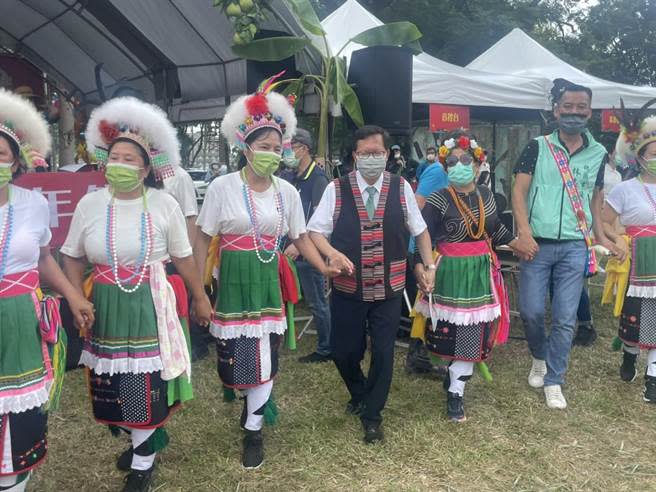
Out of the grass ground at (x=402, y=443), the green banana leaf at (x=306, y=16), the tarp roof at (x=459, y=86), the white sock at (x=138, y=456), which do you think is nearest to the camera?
the white sock at (x=138, y=456)

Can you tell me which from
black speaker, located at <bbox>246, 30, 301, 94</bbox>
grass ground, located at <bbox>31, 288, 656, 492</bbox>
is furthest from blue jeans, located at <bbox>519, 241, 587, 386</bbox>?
black speaker, located at <bbox>246, 30, 301, 94</bbox>

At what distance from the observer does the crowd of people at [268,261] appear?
8.05 feet

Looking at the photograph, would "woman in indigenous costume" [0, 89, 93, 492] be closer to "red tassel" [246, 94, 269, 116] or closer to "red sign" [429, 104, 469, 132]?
"red tassel" [246, 94, 269, 116]

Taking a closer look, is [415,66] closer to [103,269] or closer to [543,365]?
[543,365]

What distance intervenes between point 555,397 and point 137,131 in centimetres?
314

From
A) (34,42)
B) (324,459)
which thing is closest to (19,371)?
(324,459)

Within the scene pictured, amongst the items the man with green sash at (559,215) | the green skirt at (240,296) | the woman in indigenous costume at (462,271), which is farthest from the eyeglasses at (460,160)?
the green skirt at (240,296)

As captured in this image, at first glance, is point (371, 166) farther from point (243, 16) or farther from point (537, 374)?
point (243, 16)

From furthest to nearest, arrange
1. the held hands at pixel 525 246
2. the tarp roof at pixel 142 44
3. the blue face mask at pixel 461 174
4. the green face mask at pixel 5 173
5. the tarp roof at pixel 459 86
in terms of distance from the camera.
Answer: the tarp roof at pixel 142 44 → the tarp roof at pixel 459 86 → the held hands at pixel 525 246 → the blue face mask at pixel 461 174 → the green face mask at pixel 5 173

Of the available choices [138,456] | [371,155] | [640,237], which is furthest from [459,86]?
[138,456]

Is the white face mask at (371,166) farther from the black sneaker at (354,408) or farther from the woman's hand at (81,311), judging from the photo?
the woman's hand at (81,311)

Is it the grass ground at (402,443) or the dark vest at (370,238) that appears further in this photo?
the dark vest at (370,238)

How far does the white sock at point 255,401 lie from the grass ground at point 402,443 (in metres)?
0.22

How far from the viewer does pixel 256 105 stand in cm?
313
